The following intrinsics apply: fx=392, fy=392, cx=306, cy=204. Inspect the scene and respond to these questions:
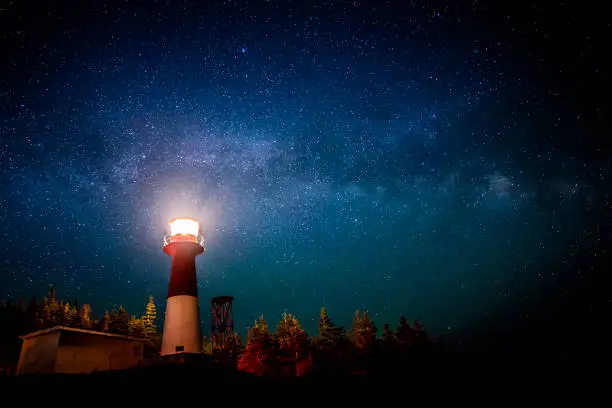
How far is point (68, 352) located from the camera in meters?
19.0

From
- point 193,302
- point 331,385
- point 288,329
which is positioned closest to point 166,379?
point 331,385

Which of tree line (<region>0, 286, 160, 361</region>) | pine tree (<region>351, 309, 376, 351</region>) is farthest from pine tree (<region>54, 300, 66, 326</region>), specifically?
pine tree (<region>351, 309, 376, 351</region>)

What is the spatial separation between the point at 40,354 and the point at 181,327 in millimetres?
6629

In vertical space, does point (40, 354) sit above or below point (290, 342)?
below

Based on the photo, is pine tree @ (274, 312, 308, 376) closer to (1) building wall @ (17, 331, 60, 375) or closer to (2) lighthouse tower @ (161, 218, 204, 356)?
(2) lighthouse tower @ (161, 218, 204, 356)

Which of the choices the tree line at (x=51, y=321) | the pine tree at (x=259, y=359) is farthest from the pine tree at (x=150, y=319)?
the pine tree at (x=259, y=359)

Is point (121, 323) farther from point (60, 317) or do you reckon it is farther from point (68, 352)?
point (68, 352)

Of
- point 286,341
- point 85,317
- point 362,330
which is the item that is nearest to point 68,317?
point 85,317

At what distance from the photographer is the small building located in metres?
18.8

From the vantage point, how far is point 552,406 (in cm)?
1808

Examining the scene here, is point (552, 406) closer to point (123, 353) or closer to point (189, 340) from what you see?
point (189, 340)

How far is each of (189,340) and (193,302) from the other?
210 cm

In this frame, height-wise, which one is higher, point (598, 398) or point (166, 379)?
point (166, 379)

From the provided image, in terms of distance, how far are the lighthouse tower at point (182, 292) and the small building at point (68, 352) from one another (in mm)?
2762
